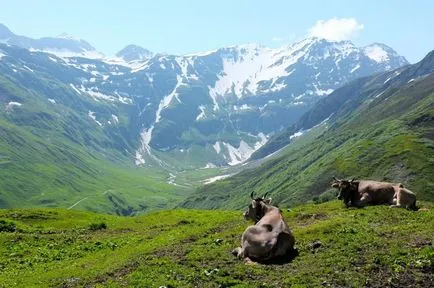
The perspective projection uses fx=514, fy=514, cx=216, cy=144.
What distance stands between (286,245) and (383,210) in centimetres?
1353

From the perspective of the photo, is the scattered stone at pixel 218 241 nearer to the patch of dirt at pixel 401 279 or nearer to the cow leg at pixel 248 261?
the cow leg at pixel 248 261

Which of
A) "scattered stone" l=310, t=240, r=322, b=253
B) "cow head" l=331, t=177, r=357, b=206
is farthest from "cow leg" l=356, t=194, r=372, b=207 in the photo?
"scattered stone" l=310, t=240, r=322, b=253

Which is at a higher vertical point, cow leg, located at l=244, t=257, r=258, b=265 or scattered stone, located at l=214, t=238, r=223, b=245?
scattered stone, located at l=214, t=238, r=223, b=245

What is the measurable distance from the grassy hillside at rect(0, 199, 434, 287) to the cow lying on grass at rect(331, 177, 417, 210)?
127cm

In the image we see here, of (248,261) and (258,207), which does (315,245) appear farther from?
(258,207)

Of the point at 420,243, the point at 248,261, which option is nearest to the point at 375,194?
the point at 420,243

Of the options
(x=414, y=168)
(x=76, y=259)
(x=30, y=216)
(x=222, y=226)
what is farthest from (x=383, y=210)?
(x=414, y=168)

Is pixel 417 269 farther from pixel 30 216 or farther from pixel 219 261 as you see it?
pixel 30 216

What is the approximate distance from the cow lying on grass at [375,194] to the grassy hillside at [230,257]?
1.27 m

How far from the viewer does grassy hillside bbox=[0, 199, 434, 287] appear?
2233 cm

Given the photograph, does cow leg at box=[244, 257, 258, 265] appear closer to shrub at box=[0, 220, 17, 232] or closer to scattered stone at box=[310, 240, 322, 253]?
scattered stone at box=[310, 240, 322, 253]

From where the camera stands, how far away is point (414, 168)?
187m

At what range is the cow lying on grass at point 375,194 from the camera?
124 feet

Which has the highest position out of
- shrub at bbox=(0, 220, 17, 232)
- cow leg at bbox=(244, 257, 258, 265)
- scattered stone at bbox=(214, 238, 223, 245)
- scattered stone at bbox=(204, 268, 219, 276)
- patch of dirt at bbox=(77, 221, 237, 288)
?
shrub at bbox=(0, 220, 17, 232)
